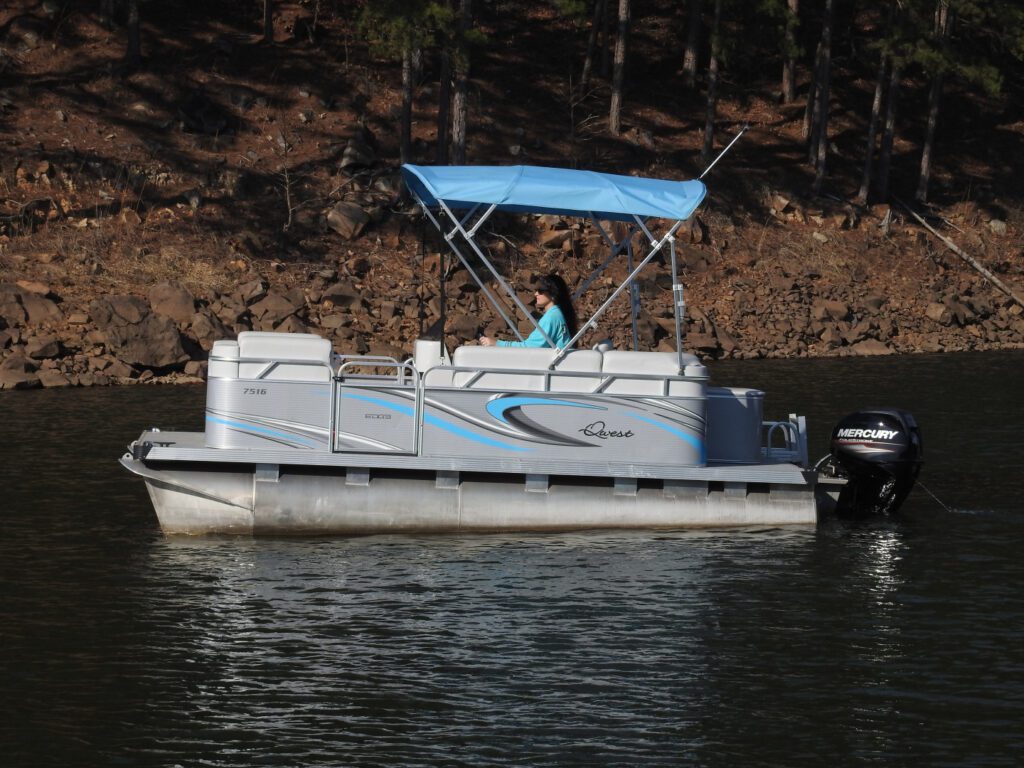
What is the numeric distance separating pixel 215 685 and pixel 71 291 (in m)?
22.5

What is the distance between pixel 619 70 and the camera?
143ft

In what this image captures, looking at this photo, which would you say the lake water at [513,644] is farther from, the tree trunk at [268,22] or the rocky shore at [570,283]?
the tree trunk at [268,22]

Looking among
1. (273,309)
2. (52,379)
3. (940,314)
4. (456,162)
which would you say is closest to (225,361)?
(52,379)

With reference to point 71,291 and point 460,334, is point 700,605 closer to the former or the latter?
point 460,334

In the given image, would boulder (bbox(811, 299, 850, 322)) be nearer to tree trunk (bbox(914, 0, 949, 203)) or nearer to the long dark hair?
tree trunk (bbox(914, 0, 949, 203))

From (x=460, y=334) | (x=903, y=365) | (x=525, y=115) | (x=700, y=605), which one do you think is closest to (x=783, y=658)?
(x=700, y=605)

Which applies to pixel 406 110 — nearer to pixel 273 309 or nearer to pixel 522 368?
pixel 273 309

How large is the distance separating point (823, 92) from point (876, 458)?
101 feet

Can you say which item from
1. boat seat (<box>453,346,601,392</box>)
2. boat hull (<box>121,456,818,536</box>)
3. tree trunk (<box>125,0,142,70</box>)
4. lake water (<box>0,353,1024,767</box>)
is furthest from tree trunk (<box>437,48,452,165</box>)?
boat hull (<box>121,456,818,536</box>)

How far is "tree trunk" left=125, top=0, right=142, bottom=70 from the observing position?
41469 mm

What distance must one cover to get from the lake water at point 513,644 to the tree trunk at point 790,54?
96.7ft

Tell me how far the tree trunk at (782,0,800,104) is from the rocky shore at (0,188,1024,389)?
15.3ft

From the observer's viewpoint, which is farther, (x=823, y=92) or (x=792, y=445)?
(x=823, y=92)

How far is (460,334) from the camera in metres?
31.0
